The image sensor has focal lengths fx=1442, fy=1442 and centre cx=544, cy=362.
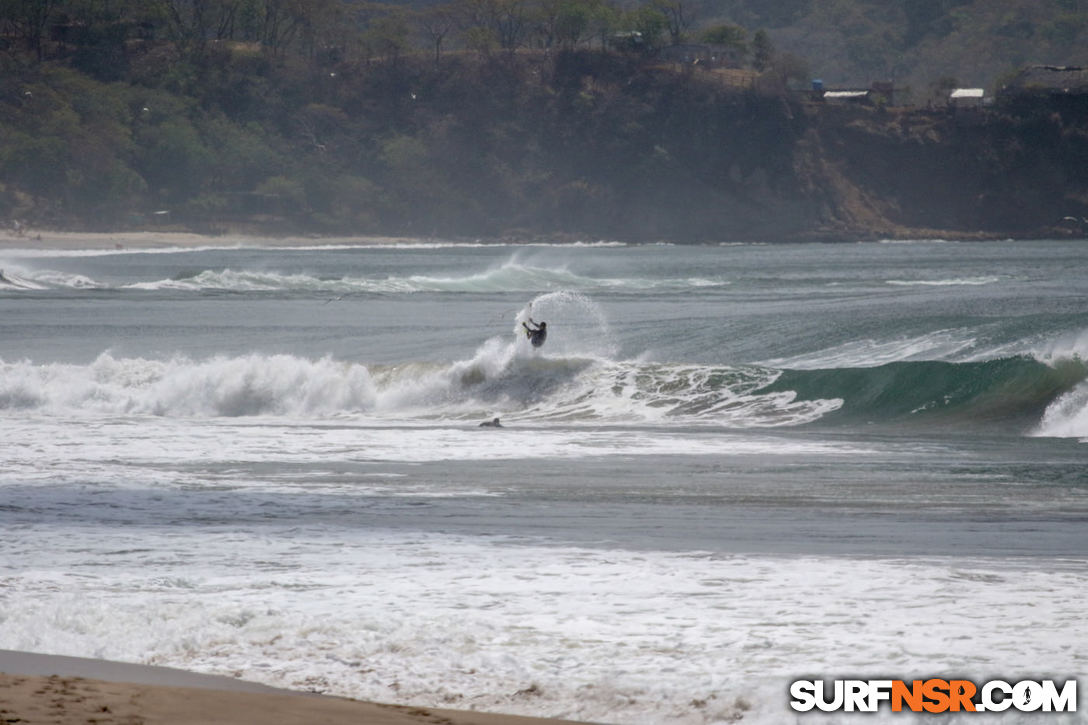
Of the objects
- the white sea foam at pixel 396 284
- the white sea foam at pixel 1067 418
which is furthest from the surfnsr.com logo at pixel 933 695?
the white sea foam at pixel 396 284

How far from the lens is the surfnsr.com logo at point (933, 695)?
A: 269 inches

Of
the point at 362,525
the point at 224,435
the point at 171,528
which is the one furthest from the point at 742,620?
the point at 224,435

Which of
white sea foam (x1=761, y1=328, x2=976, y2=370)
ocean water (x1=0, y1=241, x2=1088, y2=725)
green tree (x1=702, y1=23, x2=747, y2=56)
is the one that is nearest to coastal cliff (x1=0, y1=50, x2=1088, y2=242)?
green tree (x1=702, y1=23, x2=747, y2=56)

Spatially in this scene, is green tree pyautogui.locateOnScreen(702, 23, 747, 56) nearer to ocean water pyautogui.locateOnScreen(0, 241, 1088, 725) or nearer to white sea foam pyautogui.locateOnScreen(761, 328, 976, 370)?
ocean water pyautogui.locateOnScreen(0, 241, 1088, 725)

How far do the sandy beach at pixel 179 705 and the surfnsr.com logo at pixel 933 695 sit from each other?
1.31 metres

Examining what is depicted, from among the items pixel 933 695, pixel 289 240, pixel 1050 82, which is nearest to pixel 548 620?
pixel 933 695

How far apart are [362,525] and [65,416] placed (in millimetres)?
12467

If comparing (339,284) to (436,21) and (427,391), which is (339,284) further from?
(436,21)

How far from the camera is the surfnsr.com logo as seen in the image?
682 centimetres

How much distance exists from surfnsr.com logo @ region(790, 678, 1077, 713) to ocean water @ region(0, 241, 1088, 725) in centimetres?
11

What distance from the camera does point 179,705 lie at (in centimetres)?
671

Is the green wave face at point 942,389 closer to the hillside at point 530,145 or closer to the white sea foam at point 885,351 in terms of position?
the white sea foam at point 885,351

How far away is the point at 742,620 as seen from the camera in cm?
829

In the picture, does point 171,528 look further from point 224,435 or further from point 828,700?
point 224,435
